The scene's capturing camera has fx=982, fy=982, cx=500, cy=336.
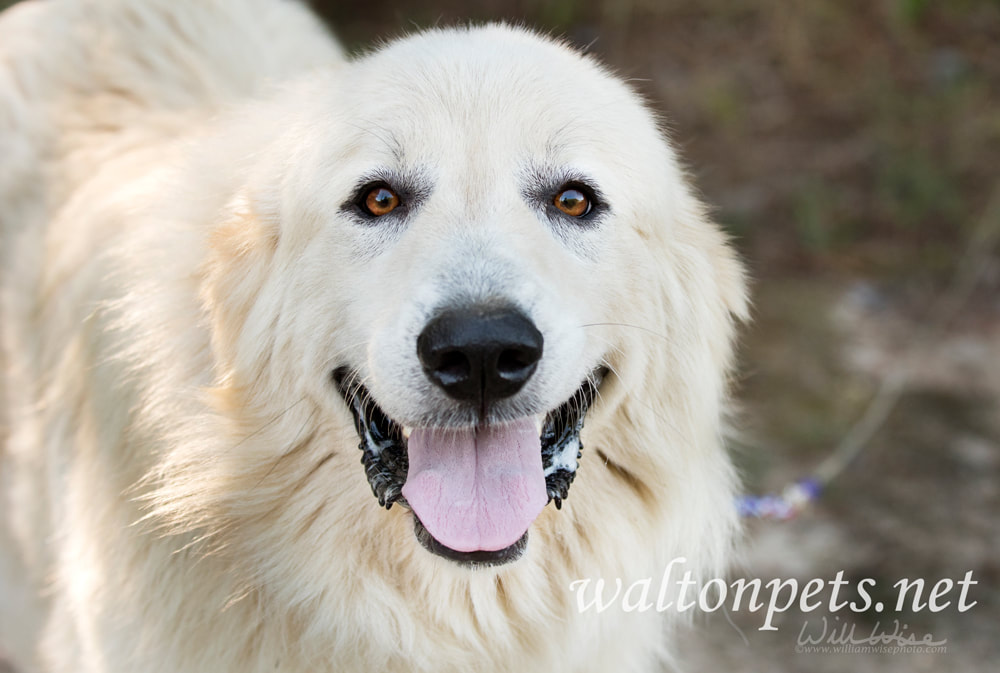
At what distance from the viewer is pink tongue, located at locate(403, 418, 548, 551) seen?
220 centimetres

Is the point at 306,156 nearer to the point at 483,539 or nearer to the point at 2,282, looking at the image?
the point at 483,539

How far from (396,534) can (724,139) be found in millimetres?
5001

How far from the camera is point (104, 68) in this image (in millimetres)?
3463

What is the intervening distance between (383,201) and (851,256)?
443 cm

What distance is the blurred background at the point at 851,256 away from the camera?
4227 mm

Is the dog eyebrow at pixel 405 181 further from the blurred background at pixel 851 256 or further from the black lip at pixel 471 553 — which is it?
the blurred background at pixel 851 256

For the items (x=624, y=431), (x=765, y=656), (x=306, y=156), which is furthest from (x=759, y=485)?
(x=306, y=156)

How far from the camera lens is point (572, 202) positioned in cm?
238

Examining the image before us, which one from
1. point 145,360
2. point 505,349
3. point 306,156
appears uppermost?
point 306,156

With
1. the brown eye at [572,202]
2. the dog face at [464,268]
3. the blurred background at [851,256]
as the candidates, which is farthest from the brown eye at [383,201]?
the blurred background at [851,256]

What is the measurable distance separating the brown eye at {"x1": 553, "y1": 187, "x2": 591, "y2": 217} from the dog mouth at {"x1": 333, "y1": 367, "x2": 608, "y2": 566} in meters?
0.40

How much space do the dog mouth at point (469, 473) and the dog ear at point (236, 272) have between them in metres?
0.31

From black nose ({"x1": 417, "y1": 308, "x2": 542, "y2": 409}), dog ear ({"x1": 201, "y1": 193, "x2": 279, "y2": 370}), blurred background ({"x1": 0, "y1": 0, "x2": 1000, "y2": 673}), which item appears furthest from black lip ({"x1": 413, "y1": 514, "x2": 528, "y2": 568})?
blurred background ({"x1": 0, "y1": 0, "x2": 1000, "y2": 673})

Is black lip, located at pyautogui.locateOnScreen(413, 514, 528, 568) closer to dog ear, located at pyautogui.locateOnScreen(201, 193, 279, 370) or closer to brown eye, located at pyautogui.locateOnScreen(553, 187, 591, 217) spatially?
dog ear, located at pyautogui.locateOnScreen(201, 193, 279, 370)
